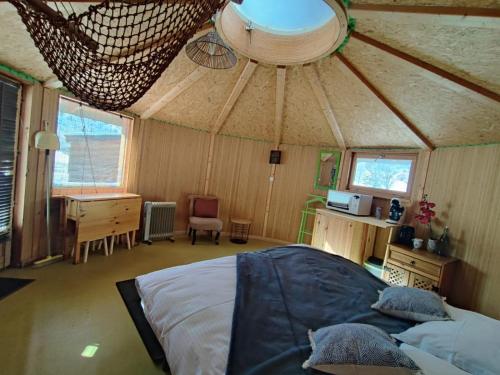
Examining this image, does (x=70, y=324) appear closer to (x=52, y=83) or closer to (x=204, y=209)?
(x=52, y=83)

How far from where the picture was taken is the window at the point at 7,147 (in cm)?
251

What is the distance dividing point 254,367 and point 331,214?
3172 millimetres

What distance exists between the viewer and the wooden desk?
3.00 metres

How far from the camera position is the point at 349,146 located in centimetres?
433

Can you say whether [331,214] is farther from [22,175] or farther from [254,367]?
[22,175]

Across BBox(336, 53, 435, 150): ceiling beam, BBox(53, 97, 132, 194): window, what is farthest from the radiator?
BBox(336, 53, 435, 150): ceiling beam

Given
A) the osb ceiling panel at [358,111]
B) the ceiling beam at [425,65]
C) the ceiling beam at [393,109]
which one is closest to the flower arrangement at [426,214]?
the ceiling beam at [393,109]

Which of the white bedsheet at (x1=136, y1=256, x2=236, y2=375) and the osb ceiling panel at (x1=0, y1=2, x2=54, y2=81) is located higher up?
the osb ceiling panel at (x1=0, y1=2, x2=54, y2=81)

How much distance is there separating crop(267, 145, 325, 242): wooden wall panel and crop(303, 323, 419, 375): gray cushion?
3779 millimetres

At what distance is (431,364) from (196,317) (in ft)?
3.34

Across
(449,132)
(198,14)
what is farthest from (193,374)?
(449,132)

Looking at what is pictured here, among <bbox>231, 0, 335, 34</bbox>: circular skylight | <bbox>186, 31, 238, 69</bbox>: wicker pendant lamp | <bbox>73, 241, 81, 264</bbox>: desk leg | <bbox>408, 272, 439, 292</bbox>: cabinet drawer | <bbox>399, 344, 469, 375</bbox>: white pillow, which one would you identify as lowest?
<bbox>73, 241, 81, 264</bbox>: desk leg

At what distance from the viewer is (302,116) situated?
407cm

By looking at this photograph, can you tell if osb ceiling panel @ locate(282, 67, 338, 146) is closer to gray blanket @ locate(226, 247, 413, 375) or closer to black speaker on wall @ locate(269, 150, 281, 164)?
black speaker on wall @ locate(269, 150, 281, 164)
